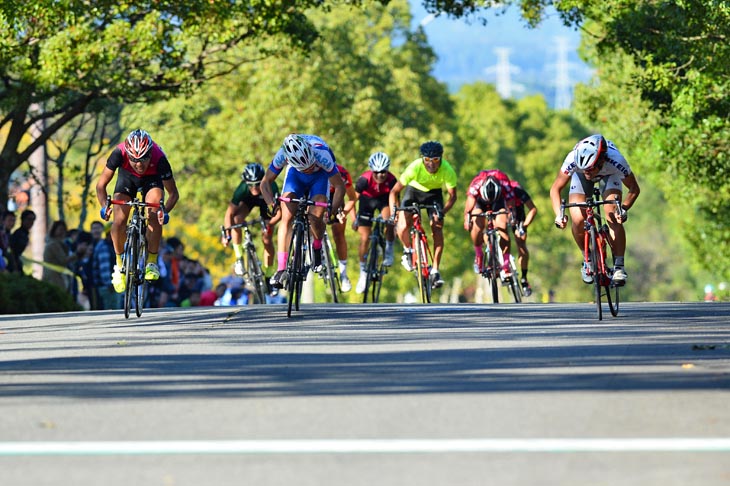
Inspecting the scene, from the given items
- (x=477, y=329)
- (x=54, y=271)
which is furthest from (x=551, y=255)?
(x=477, y=329)

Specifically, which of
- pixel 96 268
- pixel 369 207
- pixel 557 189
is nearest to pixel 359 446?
pixel 557 189

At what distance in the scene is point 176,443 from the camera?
321 inches

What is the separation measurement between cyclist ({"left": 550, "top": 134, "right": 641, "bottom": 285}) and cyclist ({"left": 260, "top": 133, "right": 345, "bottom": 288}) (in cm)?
222

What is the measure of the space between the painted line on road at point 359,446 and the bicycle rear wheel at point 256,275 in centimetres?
1606

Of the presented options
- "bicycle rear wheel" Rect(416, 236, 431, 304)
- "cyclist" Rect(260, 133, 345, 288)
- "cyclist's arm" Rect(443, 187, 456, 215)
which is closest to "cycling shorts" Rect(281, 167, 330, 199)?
"cyclist" Rect(260, 133, 345, 288)

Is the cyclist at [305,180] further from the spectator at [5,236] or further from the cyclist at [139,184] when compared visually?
the spectator at [5,236]

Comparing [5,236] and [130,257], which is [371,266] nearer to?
[5,236]

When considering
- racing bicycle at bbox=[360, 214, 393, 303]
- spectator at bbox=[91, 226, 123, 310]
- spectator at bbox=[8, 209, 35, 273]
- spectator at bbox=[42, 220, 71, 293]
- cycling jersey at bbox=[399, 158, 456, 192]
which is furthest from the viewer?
spectator at bbox=[42, 220, 71, 293]

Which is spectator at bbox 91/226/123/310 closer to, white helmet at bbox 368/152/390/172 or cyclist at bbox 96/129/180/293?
white helmet at bbox 368/152/390/172

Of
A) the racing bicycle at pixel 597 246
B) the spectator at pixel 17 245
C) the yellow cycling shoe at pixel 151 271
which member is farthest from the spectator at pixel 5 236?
the racing bicycle at pixel 597 246

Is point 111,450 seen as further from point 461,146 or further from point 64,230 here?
point 461,146

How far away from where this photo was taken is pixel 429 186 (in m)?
22.7

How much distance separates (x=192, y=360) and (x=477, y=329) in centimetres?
356

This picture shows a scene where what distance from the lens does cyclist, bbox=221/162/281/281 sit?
23.0 m
